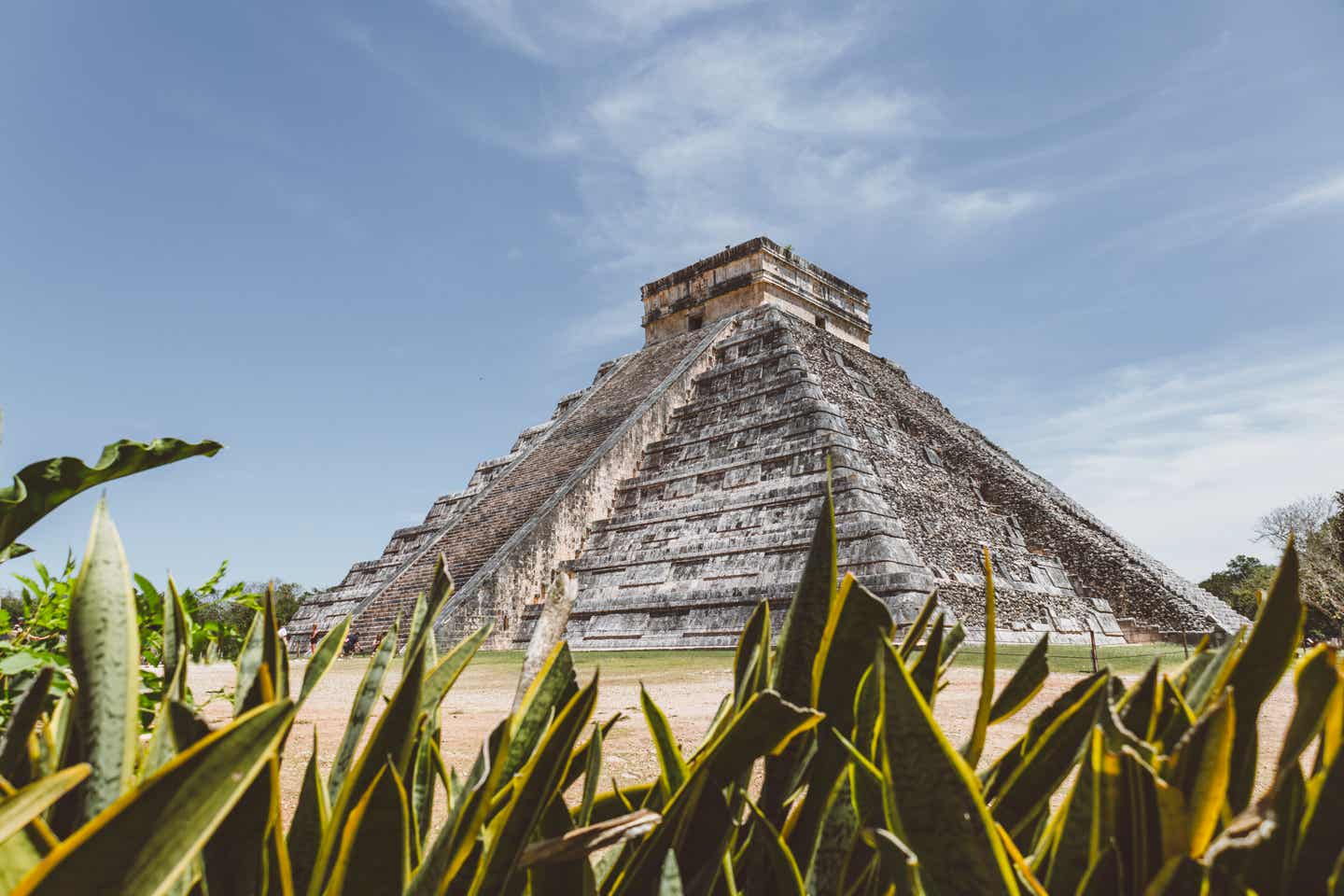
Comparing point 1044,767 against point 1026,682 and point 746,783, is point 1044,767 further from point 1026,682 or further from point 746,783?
point 746,783

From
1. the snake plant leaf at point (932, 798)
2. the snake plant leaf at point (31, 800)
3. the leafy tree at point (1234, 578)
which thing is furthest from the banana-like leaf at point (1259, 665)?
the leafy tree at point (1234, 578)

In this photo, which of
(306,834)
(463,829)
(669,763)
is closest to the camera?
(463,829)

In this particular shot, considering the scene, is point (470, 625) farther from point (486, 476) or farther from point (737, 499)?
point (486, 476)

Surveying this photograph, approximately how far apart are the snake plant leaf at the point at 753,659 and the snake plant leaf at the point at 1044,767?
265 mm

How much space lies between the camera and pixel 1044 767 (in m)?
0.83

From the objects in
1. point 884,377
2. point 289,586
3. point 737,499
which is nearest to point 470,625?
point 737,499

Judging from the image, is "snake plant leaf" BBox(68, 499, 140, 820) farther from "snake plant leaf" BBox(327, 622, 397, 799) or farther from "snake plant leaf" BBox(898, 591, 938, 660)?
"snake plant leaf" BBox(898, 591, 938, 660)

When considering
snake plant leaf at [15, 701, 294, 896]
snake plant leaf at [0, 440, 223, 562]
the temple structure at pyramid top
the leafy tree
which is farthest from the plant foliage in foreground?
the leafy tree

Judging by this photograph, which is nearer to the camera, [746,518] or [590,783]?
[590,783]

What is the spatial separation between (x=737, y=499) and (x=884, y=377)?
23.6 feet

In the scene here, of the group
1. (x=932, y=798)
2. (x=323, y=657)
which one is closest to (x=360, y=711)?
(x=323, y=657)

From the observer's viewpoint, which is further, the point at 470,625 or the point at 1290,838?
the point at 470,625

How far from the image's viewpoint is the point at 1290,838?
0.59 m

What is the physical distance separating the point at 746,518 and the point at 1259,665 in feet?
32.6
